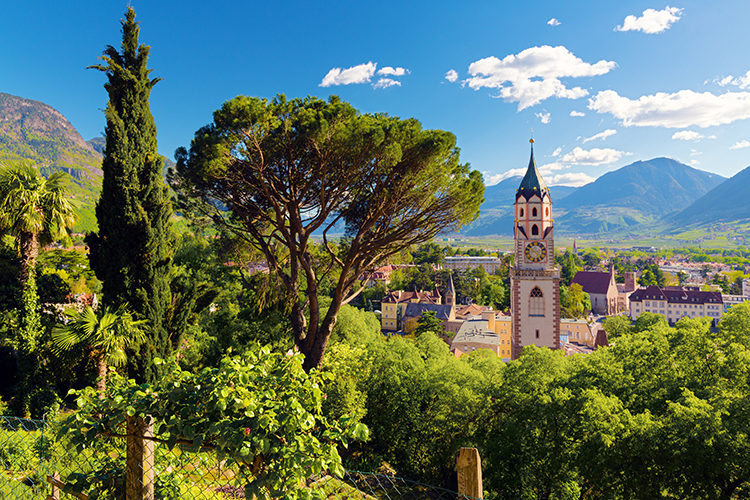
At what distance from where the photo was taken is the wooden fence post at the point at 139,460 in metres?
2.48

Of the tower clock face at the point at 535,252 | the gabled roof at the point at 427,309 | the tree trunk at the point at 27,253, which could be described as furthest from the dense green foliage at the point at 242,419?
the gabled roof at the point at 427,309

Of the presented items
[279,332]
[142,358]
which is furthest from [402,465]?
[142,358]

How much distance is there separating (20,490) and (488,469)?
9.79 m


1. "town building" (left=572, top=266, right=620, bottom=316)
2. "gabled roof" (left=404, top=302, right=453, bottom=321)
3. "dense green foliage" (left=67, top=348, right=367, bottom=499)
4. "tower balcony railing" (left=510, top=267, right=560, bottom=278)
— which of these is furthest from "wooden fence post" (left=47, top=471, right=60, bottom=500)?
"town building" (left=572, top=266, right=620, bottom=316)

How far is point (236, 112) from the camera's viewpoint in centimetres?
944

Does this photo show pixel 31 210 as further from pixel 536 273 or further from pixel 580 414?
pixel 536 273

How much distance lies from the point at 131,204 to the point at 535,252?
21.1m

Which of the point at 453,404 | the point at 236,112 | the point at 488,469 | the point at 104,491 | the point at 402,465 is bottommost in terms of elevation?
the point at 402,465

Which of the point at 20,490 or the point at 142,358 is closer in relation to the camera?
the point at 20,490

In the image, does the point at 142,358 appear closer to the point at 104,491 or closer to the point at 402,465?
the point at 104,491

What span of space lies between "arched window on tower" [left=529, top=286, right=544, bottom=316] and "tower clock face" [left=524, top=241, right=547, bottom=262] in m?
1.77

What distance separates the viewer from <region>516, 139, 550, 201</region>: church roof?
977 inches

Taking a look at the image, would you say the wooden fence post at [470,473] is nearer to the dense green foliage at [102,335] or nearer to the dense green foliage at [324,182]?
the dense green foliage at [324,182]

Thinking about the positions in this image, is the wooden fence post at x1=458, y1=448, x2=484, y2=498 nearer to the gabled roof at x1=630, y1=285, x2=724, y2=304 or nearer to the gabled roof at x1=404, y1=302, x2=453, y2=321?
the gabled roof at x1=404, y1=302, x2=453, y2=321
